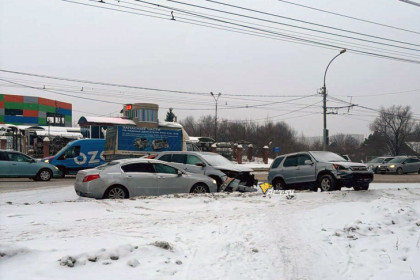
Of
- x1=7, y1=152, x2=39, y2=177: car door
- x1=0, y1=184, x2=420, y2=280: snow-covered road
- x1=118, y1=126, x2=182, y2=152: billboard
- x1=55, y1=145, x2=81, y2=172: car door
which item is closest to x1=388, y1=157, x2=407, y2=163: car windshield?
x1=118, y1=126, x2=182, y2=152: billboard

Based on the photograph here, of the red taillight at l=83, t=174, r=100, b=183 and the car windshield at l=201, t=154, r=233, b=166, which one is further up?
the car windshield at l=201, t=154, r=233, b=166

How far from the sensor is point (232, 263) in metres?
5.30

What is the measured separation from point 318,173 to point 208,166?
3.99 metres

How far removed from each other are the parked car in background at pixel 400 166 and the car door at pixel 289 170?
822 inches

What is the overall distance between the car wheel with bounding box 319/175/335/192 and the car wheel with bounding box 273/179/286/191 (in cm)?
173

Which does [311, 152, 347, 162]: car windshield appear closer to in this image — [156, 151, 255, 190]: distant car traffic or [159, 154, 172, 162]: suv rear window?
[156, 151, 255, 190]: distant car traffic

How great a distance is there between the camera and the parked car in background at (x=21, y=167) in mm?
19547

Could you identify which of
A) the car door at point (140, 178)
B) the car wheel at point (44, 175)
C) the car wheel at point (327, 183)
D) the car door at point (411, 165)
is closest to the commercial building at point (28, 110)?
the car wheel at point (44, 175)

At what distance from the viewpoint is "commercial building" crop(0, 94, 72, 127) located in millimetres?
78562

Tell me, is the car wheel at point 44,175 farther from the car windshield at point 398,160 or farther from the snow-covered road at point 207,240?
the car windshield at point 398,160

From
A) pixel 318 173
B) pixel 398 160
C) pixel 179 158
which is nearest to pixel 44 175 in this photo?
pixel 179 158

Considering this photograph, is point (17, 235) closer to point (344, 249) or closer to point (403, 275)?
point (344, 249)

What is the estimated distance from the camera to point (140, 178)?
449 inches

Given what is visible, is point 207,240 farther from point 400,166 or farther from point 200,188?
point 400,166
